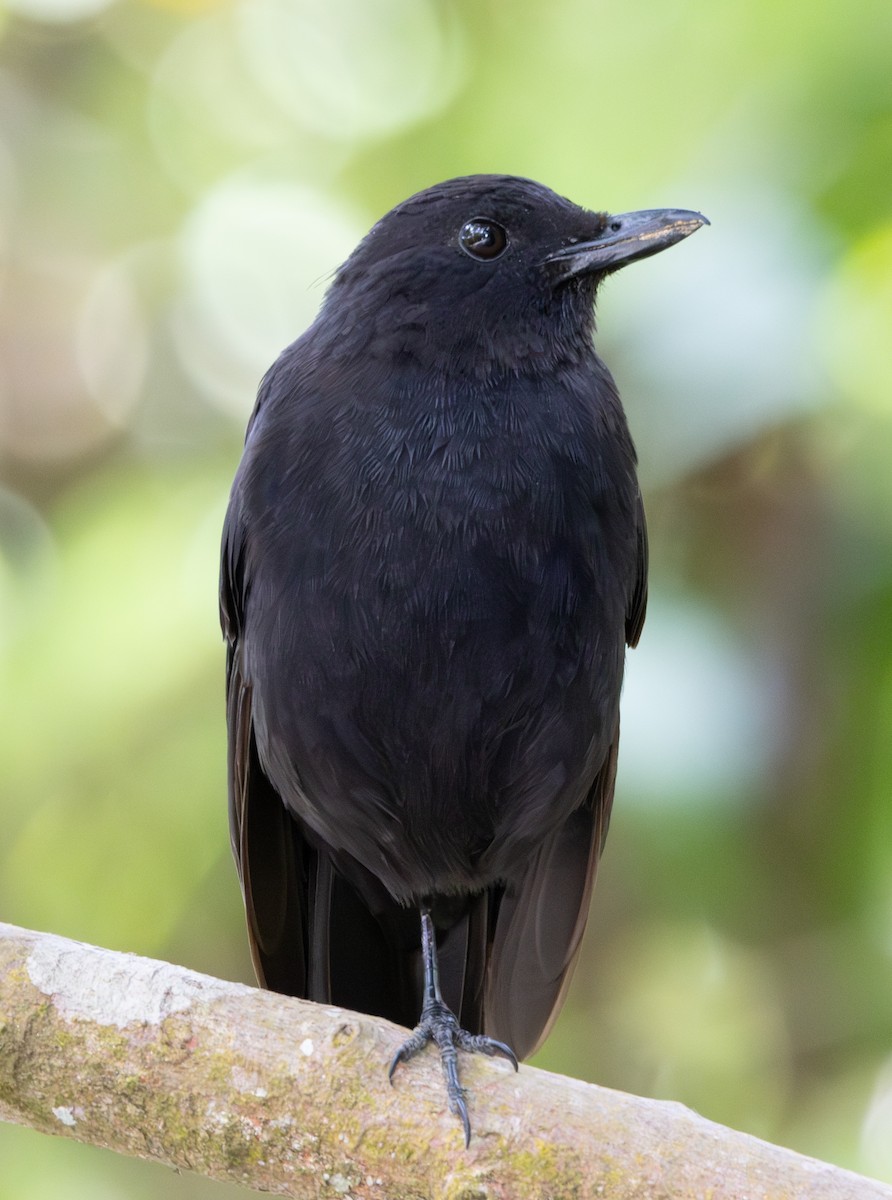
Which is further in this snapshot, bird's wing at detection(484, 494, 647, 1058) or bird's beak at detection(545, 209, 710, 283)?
bird's wing at detection(484, 494, 647, 1058)

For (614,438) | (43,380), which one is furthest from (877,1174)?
(43,380)

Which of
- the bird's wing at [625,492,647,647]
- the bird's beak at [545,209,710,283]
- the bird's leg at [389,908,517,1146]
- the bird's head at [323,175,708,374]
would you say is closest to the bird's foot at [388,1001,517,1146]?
the bird's leg at [389,908,517,1146]

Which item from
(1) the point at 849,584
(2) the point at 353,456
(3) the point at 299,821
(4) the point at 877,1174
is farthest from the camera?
(1) the point at 849,584

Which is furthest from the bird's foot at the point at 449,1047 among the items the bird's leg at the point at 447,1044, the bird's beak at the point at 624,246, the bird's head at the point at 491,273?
the bird's beak at the point at 624,246

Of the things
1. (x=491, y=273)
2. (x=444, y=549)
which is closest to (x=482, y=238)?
(x=491, y=273)

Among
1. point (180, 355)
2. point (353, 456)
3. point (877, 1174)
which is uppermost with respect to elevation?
point (180, 355)

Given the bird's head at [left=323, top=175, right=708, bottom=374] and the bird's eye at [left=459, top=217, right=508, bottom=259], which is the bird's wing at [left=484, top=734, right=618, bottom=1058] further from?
the bird's eye at [left=459, top=217, right=508, bottom=259]

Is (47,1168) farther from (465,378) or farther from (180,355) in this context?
(465,378)

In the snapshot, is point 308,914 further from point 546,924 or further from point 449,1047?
point 449,1047
